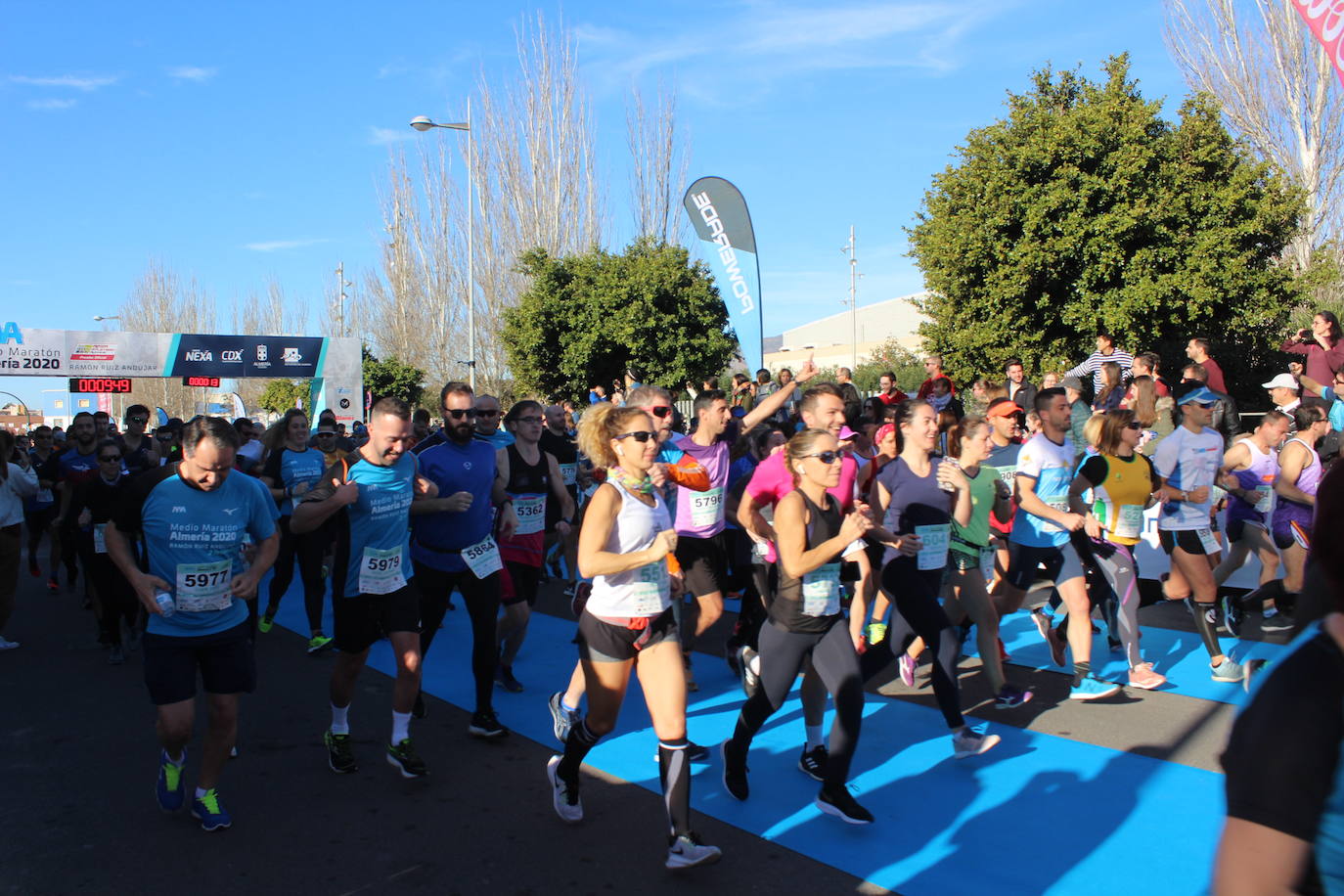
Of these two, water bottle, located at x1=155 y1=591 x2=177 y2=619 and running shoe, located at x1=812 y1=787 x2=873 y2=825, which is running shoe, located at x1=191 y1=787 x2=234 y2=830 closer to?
water bottle, located at x1=155 y1=591 x2=177 y2=619

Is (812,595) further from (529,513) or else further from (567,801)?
(529,513)

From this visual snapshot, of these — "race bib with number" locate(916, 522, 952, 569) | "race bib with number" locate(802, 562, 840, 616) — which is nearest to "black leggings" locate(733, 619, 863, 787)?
"race bib with number" locate(802, 562, 840, 616)

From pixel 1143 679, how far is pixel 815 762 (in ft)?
8.72

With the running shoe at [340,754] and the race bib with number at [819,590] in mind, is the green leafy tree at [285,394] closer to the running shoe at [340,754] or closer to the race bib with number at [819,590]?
the running shoe at [340,754]

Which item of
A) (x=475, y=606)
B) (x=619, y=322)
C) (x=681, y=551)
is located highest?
(x=619, y=322)

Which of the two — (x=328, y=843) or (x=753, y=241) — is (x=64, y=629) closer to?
(x=328, y=843)

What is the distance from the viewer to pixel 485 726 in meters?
5.57

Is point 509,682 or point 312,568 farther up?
point 312,568

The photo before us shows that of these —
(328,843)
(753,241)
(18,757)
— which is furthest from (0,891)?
(753,241)

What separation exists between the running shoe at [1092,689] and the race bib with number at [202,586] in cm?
484

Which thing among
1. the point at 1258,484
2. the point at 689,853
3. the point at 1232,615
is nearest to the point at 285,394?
the point at 1232,615

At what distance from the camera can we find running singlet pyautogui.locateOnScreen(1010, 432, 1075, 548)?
19.8 feet

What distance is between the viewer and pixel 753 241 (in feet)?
40.4

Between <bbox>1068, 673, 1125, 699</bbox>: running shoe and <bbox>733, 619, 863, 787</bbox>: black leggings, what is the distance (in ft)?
7.70
